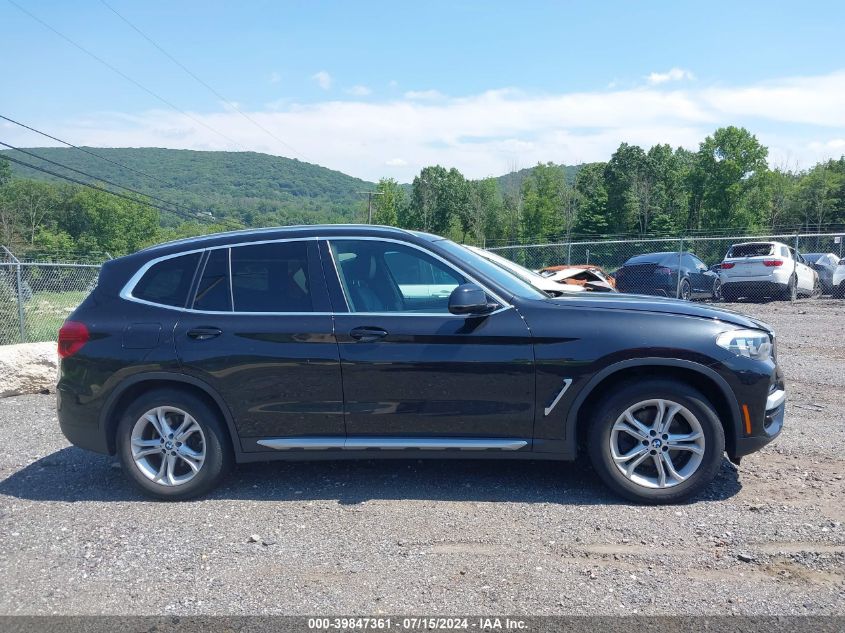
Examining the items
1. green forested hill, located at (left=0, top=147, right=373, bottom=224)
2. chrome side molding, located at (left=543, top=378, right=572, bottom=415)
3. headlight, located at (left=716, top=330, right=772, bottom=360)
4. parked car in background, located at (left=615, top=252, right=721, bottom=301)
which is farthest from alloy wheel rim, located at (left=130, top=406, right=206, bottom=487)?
green forested hill, located at (left=0, top=147, right=373, bottom=224)

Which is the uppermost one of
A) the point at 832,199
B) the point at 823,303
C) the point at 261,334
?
the point at 832,199

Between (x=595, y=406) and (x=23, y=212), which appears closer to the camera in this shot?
(x=595, y=406)

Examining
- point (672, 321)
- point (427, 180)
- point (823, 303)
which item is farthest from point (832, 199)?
point (672, 321)

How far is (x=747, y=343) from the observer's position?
434 cm

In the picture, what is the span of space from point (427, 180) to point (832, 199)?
131 feet

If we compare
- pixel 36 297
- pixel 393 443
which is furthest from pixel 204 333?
pixel 36 297

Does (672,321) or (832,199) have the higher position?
(832,199)

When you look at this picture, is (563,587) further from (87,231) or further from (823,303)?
(87,231)

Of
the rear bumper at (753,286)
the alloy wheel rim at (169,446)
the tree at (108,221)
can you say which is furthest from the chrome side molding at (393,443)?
the tree at (108,221)

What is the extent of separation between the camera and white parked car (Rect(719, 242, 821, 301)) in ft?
58.4

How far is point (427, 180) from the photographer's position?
7662cm

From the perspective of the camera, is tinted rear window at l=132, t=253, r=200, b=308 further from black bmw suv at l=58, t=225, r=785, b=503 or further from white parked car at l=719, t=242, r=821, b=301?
white parked car at l=719, t=242, r=821, b=301

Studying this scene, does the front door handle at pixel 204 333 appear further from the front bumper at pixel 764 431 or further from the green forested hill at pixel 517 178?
the green forested hill at pixel 517 178

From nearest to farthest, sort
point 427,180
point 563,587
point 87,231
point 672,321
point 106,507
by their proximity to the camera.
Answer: point 563,587 → point 672,321 → point 106,507 → point 87,231 → point 427,180
